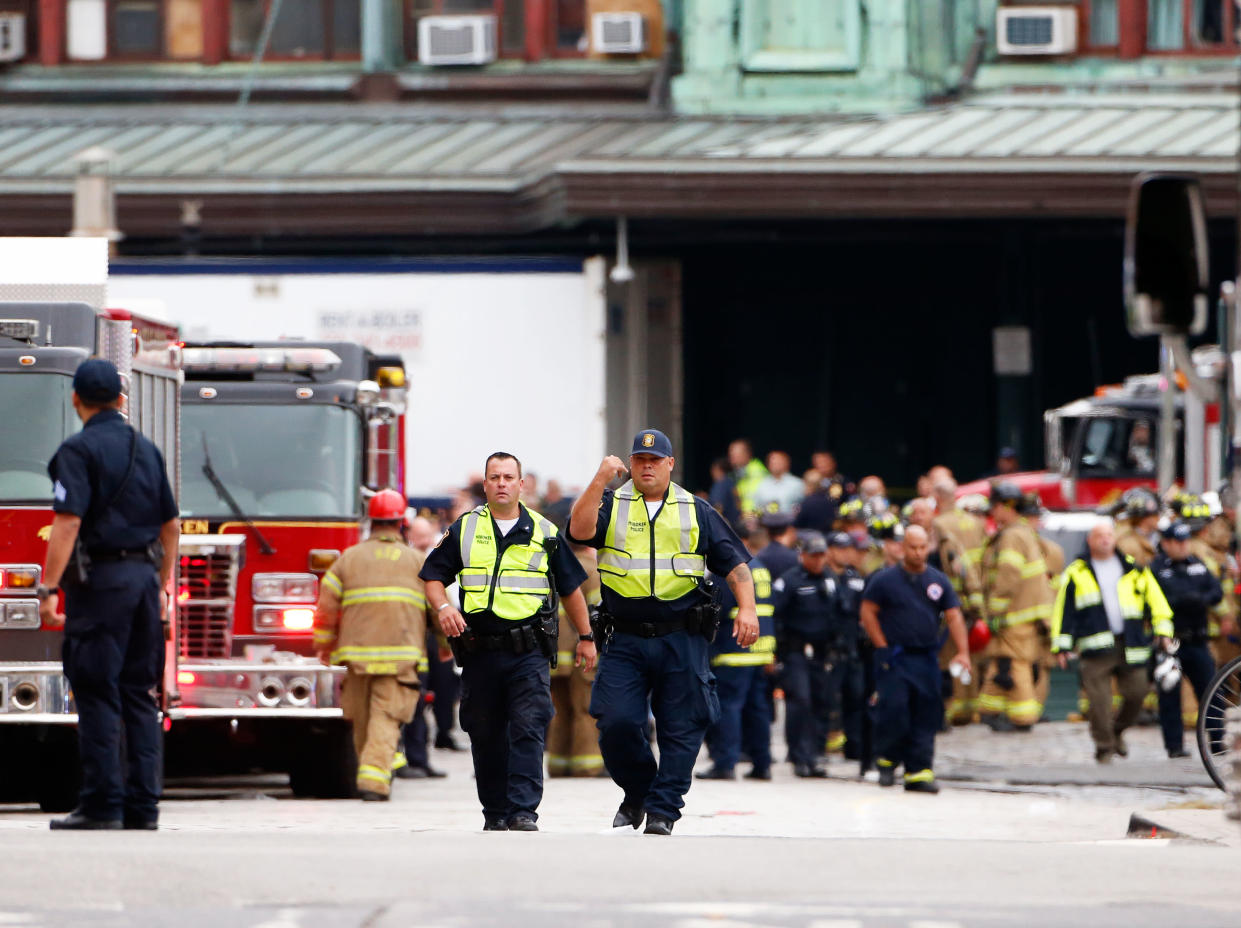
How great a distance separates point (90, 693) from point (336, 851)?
1393mm

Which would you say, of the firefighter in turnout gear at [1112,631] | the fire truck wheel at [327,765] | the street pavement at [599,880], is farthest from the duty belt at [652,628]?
the firefighter in turnout gear at [1112,631]

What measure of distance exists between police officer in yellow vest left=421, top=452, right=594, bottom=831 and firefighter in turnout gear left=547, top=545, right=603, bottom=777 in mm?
4719

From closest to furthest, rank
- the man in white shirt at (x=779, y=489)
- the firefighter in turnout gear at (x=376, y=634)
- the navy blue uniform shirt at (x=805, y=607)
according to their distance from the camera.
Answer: the firefighter in turnout gear at (x=376, y=634), the navy blue uniform shirt at (x=805, y=607), the man in white shirt at (x=779, y=489)

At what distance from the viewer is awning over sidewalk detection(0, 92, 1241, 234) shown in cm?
2622

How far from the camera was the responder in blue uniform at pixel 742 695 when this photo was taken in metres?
16.7

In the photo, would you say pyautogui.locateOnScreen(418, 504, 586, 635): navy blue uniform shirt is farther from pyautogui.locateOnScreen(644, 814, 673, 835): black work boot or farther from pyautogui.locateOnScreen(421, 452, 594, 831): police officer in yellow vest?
pyautogui.locateOnScreen(644, 814, 673, 835): black work boot

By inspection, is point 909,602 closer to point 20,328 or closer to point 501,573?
point 501,573

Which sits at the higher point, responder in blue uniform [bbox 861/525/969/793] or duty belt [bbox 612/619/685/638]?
duty belt [bbox 612/619/685/638]

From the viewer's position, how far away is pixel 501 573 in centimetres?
1157

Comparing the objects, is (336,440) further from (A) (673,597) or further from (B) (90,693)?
(B) (90,693)

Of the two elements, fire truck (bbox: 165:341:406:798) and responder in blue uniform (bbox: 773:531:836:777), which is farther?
responder in blue uniform (bbox: 773:531:836:777)

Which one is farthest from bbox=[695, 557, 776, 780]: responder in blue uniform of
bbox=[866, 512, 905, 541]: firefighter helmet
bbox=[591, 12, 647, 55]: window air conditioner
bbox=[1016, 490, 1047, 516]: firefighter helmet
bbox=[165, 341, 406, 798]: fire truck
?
bbox=[591, 12, 647, 55]: window air conditioner

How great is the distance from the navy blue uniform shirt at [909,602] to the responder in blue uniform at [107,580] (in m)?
6.47

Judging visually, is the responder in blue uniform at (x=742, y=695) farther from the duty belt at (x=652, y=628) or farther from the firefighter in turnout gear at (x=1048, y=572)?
the duty belt at (x=652, y=628)
